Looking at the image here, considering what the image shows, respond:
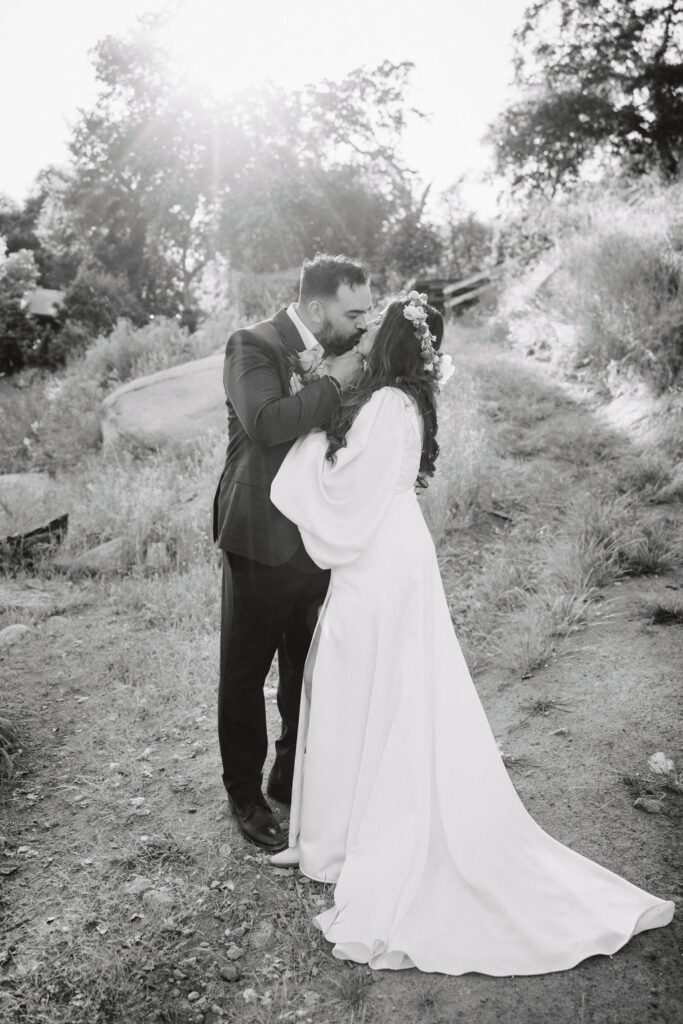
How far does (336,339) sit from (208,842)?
2262 mm

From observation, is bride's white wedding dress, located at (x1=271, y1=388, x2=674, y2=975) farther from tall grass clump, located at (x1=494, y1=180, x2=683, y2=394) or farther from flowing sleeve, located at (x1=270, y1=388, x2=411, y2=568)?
tall grass clump, located at (x1=494, y1=180, x2=683, y2=394)

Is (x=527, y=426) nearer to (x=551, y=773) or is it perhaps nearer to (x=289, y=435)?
(x=551, y=773)

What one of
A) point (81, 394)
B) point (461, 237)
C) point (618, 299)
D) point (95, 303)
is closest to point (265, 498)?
point (618, 299)

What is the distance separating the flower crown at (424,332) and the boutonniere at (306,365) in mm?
389

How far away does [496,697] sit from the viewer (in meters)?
4.38

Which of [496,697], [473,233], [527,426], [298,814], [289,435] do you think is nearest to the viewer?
[289,435]

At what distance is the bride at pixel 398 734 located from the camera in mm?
2750

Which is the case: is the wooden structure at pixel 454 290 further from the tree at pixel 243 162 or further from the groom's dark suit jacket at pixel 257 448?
the groom's dark suit jacket at pixel 257 448

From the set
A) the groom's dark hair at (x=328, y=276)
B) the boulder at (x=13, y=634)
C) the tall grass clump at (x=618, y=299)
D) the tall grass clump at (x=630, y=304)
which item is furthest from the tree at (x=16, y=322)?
the groom's dark hair at (x=328, y=276)

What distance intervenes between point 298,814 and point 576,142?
18803 mm

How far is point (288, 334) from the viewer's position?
10.3 feet

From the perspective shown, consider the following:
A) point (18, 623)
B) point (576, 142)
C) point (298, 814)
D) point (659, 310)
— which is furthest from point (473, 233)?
point (298, 814)

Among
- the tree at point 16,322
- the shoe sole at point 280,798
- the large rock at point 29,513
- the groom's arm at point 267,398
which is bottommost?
the shoe sole at point 280,798

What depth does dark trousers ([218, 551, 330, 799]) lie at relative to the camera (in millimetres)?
3188
